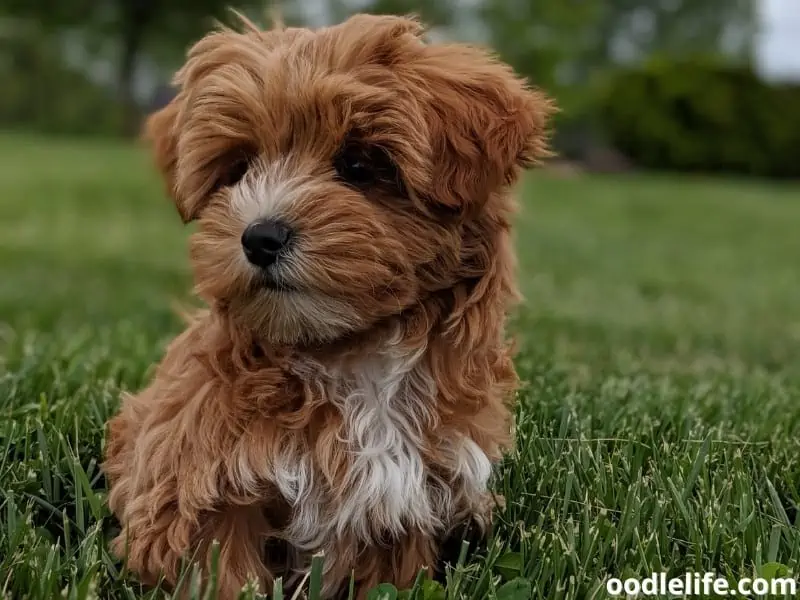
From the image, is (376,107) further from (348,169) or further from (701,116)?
(701,116)

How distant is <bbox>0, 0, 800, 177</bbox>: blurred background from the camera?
25578mm

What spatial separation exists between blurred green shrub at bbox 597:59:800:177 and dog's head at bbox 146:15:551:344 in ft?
80.1

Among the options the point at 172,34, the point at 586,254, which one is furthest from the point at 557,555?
the point at 172,34

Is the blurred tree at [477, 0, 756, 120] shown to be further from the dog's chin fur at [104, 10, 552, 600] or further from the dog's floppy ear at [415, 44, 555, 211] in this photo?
the dog's chin fur at [104, 10, 552, 600]

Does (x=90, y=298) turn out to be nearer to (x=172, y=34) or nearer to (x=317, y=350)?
(x=317, y=350)

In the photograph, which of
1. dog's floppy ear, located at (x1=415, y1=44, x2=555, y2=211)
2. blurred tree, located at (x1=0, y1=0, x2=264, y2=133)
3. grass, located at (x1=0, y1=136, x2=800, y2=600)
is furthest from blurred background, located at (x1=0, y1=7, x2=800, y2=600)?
blurred tree, located at (x1=0, y1=0, x2=264, y2=133)

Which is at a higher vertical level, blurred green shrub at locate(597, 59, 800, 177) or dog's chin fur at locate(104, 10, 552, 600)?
dog's chin fur at locate(104, 10, 552, 600)

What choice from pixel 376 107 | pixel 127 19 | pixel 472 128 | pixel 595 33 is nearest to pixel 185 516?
pixel 376 107

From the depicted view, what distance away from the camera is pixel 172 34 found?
3762cm

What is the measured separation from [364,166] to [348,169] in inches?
1.8

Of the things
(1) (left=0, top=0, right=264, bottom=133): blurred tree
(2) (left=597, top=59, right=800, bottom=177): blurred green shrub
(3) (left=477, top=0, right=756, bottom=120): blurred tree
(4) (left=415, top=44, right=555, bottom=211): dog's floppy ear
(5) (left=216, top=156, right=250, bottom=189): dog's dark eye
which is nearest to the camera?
(4) (left=415, top=44, right=555, bottom=211): dog's floppy ear

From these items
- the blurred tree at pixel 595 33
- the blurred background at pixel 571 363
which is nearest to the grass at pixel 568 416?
the blurred background at pixel 571 363

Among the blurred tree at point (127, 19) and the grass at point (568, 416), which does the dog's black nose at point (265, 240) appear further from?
the blurred tree at point (127, 19)

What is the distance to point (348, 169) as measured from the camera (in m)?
2.39
